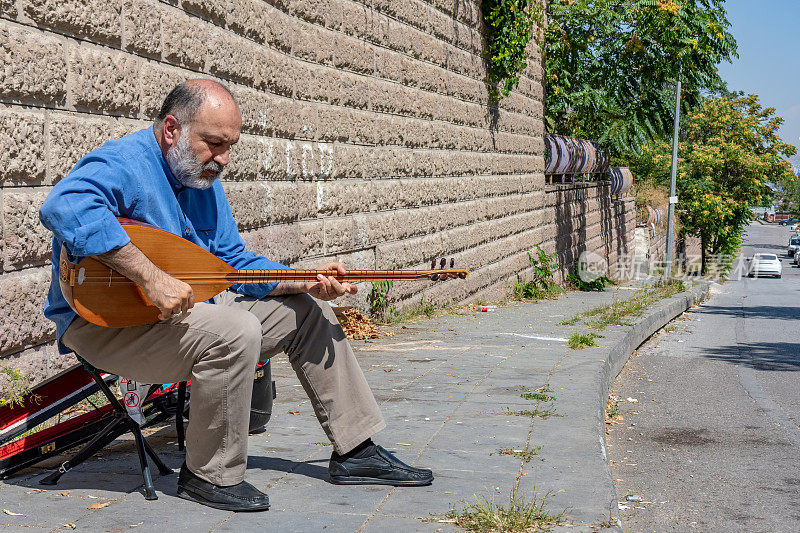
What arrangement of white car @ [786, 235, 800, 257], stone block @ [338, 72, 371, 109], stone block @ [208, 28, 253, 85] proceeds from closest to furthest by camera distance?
1. stone block @ [208, 28, 253, 85]
2. stone block @ [338, 72, 371, 109]
3. white car @ [786, 235, 800, 257]

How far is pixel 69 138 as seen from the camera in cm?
405

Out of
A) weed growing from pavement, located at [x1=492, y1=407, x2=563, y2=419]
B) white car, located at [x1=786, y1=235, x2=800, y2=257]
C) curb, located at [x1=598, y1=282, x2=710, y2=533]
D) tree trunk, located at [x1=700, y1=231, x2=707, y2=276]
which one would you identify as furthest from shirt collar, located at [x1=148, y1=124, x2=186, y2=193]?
white car, located at [x1=786, y1=235, x2=800, y2=257]

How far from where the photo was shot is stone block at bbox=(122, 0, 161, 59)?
4.48 metres

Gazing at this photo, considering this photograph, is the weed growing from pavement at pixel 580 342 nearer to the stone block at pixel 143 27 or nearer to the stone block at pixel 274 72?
the stone block at pixel 274 72

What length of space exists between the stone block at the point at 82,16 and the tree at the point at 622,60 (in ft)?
38.4

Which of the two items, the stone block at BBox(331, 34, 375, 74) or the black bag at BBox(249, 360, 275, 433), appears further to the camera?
the stone block at BBox(331, 34, 375, 74)

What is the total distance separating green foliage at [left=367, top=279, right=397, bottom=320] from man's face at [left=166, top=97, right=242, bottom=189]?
5.33 meters

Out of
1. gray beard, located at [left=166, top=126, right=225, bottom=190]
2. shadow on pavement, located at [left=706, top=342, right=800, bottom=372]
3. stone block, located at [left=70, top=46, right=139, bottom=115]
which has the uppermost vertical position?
stone block, located at [left=70, top=46, right=139, bottom=115]

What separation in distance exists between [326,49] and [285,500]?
4891 millimetres

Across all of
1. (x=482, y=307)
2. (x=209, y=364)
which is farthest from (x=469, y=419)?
(x=482, y=307)

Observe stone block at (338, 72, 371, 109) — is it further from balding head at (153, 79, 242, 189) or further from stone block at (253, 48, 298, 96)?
balding head at (153, 79, 242, 189)

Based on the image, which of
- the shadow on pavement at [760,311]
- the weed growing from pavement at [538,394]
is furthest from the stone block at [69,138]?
the shadow on pavement at [760,311]

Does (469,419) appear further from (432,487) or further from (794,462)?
(794,462)

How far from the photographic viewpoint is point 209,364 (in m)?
3.02
